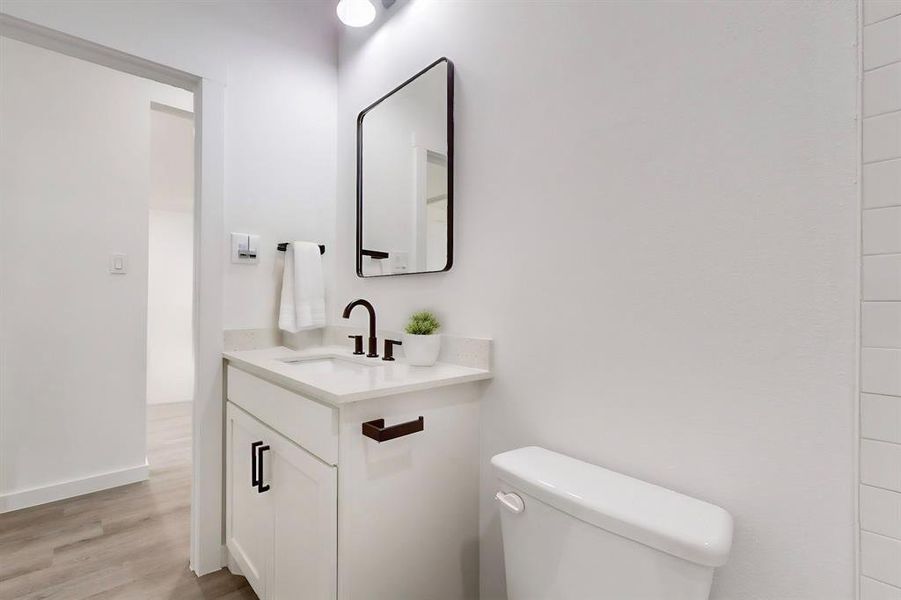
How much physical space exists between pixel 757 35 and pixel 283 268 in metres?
1.73

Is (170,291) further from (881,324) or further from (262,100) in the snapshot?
(881,324)

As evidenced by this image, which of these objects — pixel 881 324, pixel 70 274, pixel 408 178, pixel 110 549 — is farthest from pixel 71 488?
pixel 881 324

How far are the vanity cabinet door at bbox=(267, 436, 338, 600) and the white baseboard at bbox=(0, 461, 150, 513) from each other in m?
1.62

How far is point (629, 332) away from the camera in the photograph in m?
0.93

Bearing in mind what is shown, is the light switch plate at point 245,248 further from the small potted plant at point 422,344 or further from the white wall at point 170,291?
the white wall at point 170,291

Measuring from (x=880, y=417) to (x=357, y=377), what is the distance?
3.48 ft

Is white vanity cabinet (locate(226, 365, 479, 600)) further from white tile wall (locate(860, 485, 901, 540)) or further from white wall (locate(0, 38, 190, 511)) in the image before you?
white wall (locate(0, 38, 190, 511))

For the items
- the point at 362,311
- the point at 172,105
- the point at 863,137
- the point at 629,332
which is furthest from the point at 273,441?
the point at 172,105

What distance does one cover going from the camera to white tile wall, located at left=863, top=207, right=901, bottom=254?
614 millimetres

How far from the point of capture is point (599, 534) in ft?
2.49

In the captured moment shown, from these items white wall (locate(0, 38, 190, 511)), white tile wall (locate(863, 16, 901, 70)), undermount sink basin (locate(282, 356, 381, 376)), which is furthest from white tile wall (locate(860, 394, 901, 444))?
white wall (locate(0, 38, 190, 511))

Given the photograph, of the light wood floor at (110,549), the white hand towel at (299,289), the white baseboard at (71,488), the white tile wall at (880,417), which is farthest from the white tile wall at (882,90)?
the white baseboard at (71,488)

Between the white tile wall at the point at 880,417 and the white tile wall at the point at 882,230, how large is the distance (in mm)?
226

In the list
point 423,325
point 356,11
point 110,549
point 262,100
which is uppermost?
point 356,11
